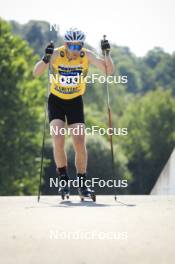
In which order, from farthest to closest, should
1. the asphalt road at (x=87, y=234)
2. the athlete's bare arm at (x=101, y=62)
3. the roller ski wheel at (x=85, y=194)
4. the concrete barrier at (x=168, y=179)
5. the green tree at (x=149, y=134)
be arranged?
the green tree at (x=149, y=134), the concrete barrier at (x=168, y=179), the athlete's bare arm at (x=101, y=62), the roller ski wheel at (x=85, y=194), the asphalt road at (x=87, y=234)

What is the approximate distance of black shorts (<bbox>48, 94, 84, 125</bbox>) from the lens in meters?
12.8

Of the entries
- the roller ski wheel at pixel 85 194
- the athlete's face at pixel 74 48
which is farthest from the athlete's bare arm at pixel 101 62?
the roller ski wheel at pixel 85 194

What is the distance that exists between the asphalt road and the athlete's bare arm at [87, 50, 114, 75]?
8.66 ft

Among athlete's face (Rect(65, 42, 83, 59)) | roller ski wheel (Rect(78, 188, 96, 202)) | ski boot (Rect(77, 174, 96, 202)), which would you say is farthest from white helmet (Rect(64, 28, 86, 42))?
roller ski wheel (Rect(78, 188, 96, 202))

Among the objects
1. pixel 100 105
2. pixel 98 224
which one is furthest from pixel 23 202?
pixel 100 105

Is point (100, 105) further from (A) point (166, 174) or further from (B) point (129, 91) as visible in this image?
(A) point (166, 174)

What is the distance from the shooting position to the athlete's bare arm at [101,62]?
12749mm

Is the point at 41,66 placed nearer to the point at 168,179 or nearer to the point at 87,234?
the point at 87,234

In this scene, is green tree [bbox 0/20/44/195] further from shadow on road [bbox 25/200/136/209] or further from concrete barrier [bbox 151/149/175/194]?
shadow on road [bbox 25/200/136/209]

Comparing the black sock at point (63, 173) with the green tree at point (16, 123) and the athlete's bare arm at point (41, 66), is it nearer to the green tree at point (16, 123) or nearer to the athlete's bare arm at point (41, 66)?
the athlete's bare arm at point (41, 66)

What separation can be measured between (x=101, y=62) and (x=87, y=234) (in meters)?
4.96

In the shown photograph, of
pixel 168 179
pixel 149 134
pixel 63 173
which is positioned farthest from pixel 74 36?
pixel 149 134

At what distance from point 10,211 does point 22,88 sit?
113ft

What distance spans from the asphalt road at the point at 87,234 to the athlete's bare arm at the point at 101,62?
8.66ft
